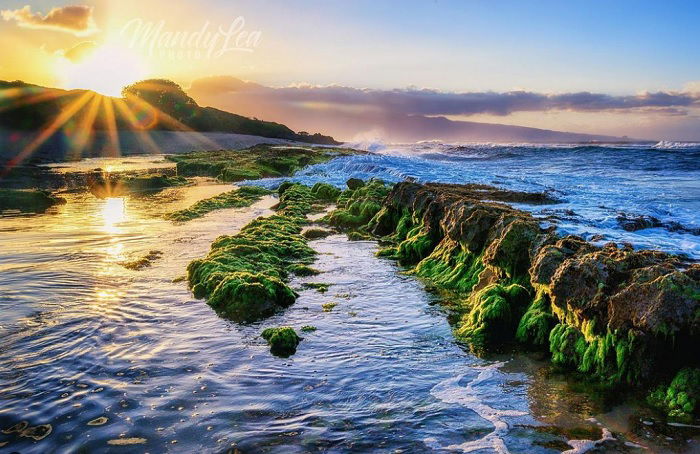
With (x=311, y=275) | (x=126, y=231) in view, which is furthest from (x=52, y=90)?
(x=311, y=275)

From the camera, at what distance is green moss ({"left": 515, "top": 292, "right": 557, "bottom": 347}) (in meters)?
6.20

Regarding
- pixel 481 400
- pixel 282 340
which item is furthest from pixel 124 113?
pixel 481 400

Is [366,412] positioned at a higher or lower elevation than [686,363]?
lower

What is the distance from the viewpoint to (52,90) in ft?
249

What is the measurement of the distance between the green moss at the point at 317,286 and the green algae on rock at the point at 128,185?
17538 mm

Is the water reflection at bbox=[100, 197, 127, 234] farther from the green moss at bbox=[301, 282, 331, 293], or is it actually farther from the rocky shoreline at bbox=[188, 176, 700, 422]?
the green moss at bbox=[301, 282, 331, 293]

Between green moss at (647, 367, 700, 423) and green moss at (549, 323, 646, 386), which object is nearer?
green moss at (647, 367, 700, 423)

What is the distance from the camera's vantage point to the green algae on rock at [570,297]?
4887 millimetres

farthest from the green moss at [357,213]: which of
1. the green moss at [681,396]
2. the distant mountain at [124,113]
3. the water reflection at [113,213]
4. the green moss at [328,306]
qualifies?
the distant mountain at [124,113]

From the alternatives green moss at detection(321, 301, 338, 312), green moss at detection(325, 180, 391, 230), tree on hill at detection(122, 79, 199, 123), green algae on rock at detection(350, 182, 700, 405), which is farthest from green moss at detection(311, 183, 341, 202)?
tree on hill at detection(122, 79, 199, 123)

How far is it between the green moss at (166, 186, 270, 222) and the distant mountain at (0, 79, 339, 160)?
50395mm

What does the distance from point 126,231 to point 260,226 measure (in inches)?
149

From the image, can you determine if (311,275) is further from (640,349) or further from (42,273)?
(640,349)

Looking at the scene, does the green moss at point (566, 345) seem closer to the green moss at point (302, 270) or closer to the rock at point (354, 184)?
the green moss at point (302, 270)
